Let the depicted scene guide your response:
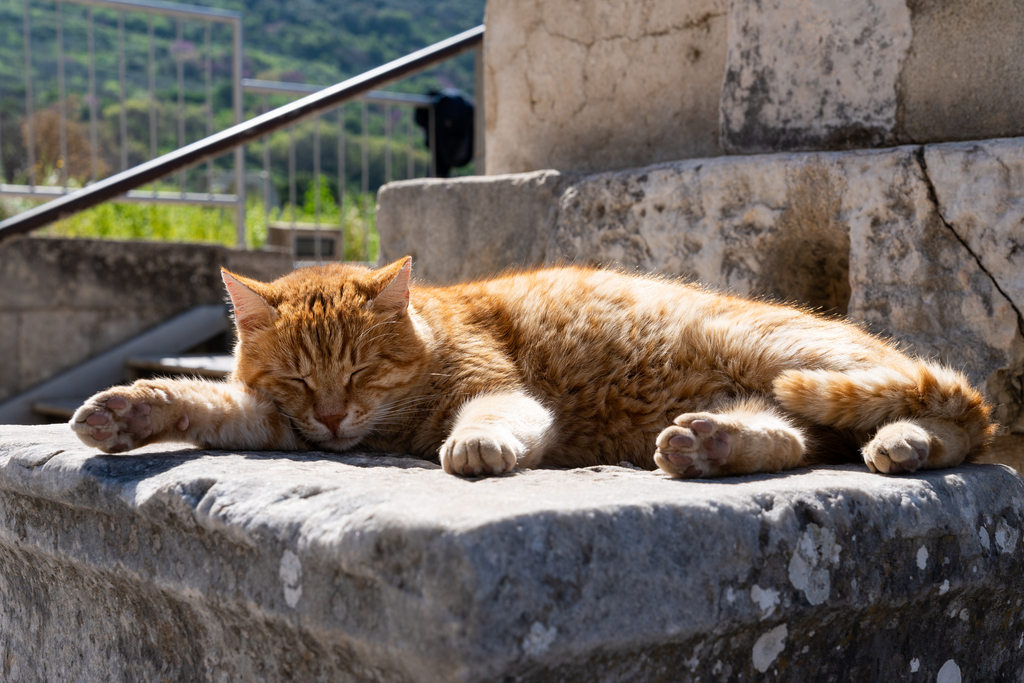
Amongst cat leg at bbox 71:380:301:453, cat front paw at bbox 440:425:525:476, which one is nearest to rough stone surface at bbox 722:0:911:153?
cat front paw at bbox 440:425:525:476

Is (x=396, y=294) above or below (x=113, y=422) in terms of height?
above

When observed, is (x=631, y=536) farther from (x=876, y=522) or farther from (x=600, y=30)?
(x=600, y=30)

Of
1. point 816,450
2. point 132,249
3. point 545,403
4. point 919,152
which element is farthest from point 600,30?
point 132,249

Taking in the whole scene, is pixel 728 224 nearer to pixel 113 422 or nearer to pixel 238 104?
pixel 113 422

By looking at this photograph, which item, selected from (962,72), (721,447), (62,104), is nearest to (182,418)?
(721,447)

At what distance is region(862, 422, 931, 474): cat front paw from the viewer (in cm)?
160

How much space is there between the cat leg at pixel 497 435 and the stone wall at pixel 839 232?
834 mm

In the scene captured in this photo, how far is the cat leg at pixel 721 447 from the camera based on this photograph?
5.08ft

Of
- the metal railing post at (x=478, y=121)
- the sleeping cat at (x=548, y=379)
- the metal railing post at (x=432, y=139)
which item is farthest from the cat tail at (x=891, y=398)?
the metal railing post at (x=432, y=139)

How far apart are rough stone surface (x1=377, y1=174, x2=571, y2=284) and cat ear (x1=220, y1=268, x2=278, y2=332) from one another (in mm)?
1095

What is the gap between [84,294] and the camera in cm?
514

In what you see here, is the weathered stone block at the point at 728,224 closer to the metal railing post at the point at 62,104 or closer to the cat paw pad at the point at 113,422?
the cat paw pad at the point at 113,422

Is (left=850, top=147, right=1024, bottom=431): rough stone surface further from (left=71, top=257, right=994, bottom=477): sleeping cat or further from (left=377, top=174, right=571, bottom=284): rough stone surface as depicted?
(left=377, top=174, right=571, bottom=284): rough stone surface

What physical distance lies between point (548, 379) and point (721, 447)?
672 millimetres
